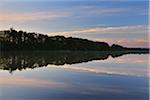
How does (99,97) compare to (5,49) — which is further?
(5,49)

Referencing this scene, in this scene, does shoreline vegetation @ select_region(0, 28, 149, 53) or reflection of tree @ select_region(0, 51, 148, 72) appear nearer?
reflection of tree @ select_region(0, 51, 148, 72)

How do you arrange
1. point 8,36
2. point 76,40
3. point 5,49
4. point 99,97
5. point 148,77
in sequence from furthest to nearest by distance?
point 76,40 → point 8,36 → point 5,49 → point 148,77 → point 99,97

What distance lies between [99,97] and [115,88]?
913 mm

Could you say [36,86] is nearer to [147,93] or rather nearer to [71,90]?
[71,90]

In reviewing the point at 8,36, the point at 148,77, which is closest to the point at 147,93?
the point at 148,77

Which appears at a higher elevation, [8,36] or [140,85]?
[8,36]

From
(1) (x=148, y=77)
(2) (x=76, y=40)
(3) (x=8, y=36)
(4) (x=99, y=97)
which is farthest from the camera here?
(2) (x=76, y=40)

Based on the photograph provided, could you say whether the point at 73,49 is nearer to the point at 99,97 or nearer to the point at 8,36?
the point at 8,36

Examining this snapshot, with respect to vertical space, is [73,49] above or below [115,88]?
above

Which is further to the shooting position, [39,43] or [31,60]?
[39,43]

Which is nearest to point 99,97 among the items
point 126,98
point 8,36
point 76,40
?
point 126,98

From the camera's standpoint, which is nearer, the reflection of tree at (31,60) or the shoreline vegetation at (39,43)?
the reflection of tree at (31,60)

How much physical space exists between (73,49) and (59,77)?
27761 millimetres

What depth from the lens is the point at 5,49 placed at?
75.6 ft
